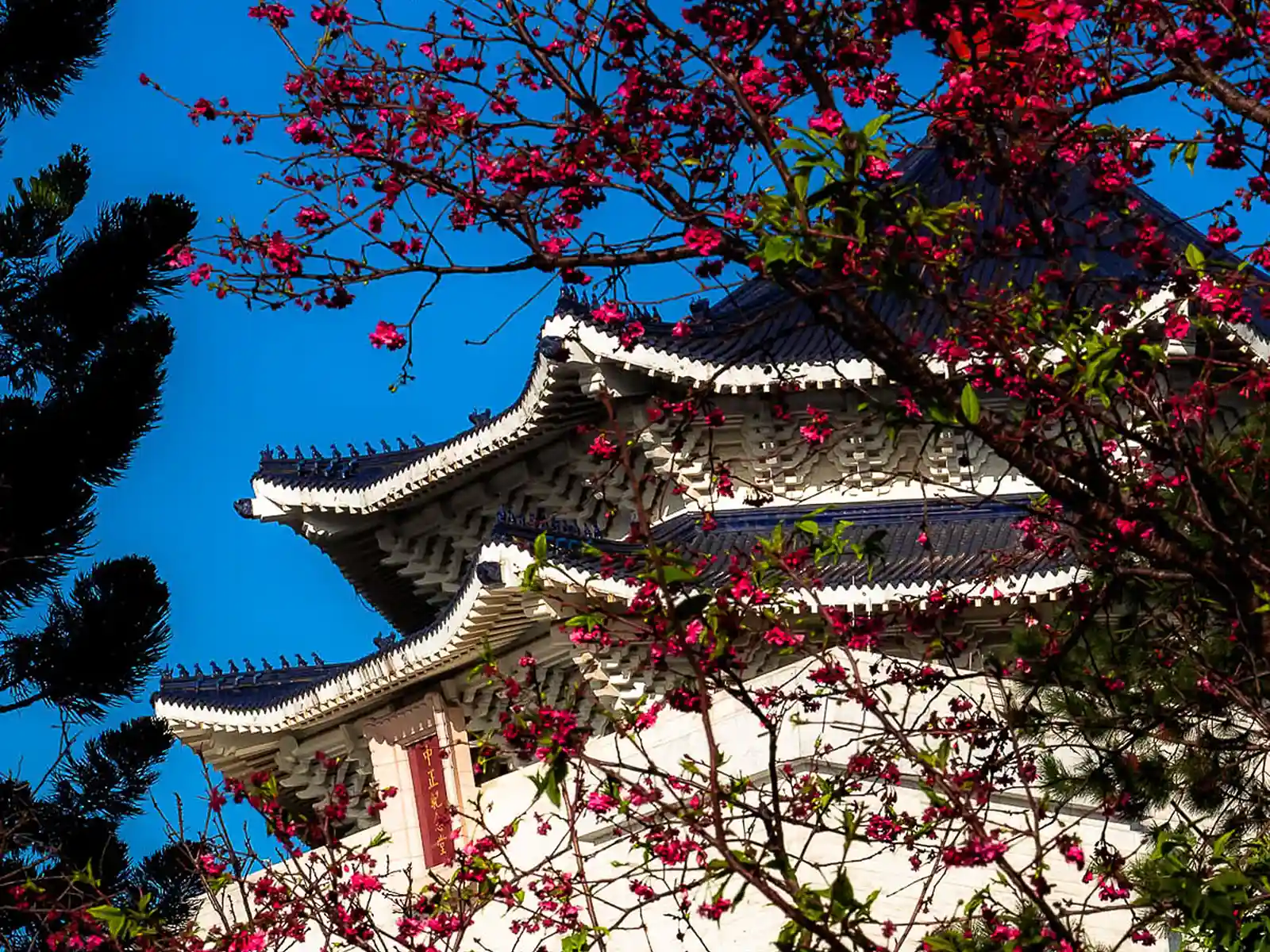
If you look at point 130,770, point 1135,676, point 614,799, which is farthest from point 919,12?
point 130,770

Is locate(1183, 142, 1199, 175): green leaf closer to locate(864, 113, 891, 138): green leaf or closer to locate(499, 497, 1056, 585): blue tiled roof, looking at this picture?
locate(864, 113, 891, 138): green leaf

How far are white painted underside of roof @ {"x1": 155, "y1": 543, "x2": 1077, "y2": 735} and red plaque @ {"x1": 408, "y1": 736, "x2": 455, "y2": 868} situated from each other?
53 cm

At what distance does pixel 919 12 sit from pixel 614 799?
7.77 ft

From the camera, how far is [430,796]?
44.3ft

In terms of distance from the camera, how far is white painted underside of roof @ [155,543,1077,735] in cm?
1107

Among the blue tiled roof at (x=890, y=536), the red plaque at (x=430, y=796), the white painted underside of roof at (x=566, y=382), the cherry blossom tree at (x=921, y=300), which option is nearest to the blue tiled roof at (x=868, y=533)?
the blue tiled roof at (x=890, y=536)

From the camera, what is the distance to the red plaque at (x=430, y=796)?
1338 cm

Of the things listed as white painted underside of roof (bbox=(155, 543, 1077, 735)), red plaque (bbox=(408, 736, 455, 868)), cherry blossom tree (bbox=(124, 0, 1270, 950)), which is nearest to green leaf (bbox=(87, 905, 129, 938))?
cherry blossom tree (bbox=(124, 0, 1270, 950))

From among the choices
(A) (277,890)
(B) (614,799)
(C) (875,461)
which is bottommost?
(B) (614,799)

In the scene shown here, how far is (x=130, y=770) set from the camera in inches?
564

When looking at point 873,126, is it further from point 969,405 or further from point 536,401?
point 536,401

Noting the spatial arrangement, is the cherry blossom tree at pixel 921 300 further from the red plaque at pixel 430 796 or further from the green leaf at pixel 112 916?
the red plaque at pixel 430 796

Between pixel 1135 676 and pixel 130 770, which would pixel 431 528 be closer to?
pixel 130 770

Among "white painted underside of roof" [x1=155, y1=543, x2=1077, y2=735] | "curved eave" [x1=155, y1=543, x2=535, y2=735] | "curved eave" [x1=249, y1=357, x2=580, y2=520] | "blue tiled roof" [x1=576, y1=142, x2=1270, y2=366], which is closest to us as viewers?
"white painted underside of roof" [x1=155, y1=543, x2=1077, y2=735]
